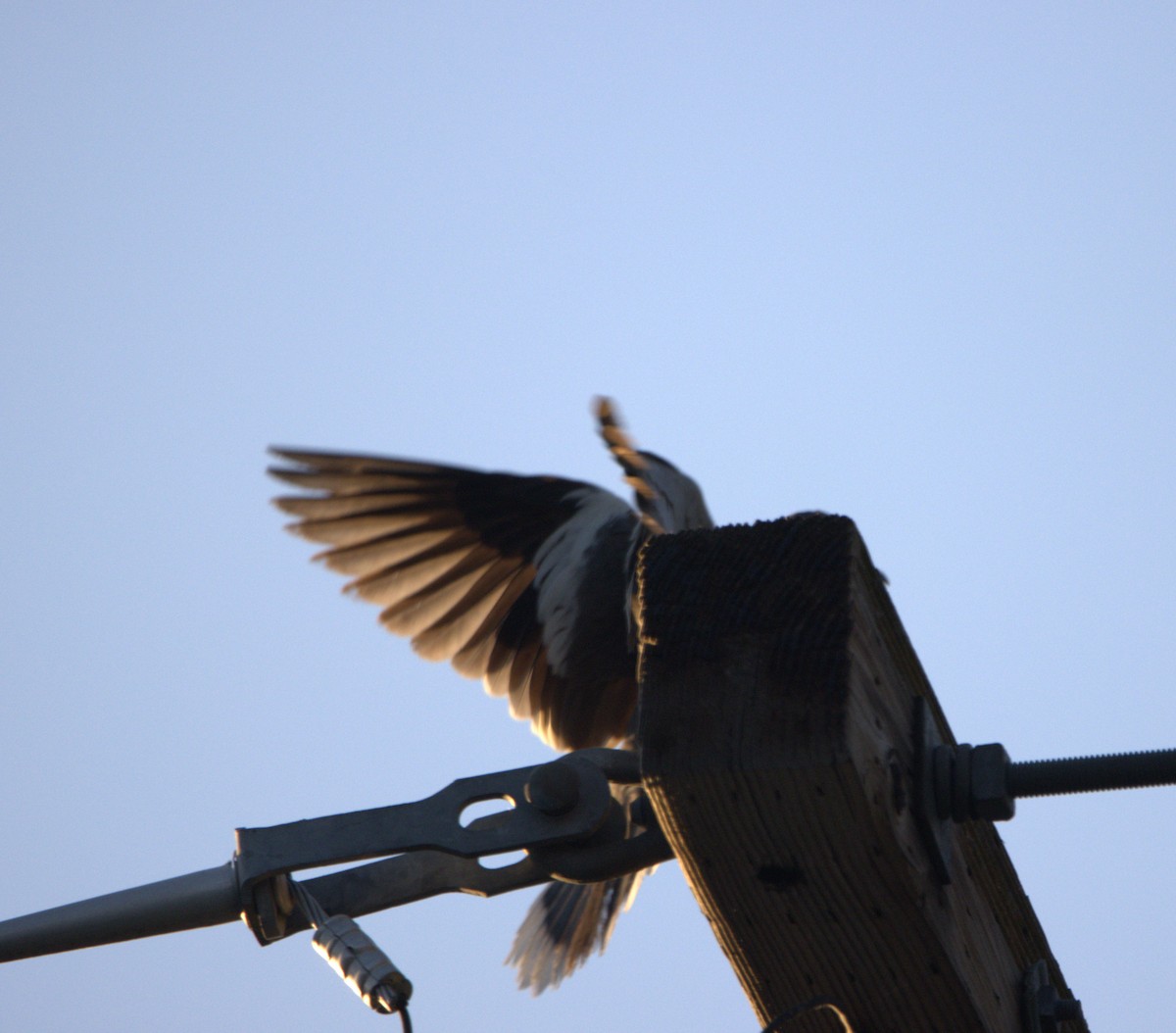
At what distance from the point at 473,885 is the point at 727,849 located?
1.13 ft

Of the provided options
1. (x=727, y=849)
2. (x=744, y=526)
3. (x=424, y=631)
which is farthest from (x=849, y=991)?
(x=424, y=631)

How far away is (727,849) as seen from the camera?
1280 millimetres

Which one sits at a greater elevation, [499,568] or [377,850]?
[499,568]

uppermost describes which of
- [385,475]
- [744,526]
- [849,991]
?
[385,475]

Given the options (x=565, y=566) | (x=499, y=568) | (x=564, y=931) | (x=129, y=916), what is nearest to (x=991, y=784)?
(x=129, y=916)

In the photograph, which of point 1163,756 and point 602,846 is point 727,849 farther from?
point 1163,756

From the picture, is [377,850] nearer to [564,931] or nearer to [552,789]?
[552,789]

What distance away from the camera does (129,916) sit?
1452mm

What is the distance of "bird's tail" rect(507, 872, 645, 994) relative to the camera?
12.4 feet

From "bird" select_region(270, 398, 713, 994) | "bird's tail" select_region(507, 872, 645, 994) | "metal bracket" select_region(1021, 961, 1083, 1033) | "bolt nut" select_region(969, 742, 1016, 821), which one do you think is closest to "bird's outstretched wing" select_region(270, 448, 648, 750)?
"bird" select_region(270, 398, 713, 994)

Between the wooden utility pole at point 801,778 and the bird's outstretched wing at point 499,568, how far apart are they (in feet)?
7.90

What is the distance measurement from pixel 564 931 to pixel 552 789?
2472 millimetres

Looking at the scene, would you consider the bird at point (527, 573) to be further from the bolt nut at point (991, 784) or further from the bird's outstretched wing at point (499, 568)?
the bolt nut at point (991, 784)

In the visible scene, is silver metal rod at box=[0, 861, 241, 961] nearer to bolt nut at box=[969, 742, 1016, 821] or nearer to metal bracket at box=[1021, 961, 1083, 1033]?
bolt nut at box=[969, 742, 1016, 821]
